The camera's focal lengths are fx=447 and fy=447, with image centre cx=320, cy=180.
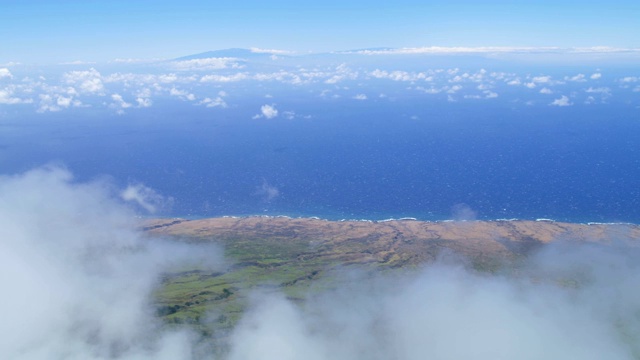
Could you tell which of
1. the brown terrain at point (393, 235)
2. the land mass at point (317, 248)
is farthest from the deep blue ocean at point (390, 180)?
the land mass at point (317, 248)

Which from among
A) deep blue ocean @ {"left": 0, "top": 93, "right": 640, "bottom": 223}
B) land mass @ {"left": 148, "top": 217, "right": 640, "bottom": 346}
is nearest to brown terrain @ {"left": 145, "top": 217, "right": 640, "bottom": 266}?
land mass @ {"left": 148, "top": 217, "right": 640, "bottom": 346}

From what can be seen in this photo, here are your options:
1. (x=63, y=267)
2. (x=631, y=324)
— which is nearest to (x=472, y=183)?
(x=631, y=324)

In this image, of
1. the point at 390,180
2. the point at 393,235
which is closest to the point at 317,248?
the point at 393,235

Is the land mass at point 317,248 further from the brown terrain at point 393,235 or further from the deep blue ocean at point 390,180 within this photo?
the deep blue ocean at point 390,180

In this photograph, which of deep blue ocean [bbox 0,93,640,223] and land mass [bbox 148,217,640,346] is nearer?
land mass [bbox 148,217,640,346]

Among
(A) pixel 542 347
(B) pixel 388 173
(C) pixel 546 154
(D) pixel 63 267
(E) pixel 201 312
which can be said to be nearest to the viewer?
(A) pixel 542 347

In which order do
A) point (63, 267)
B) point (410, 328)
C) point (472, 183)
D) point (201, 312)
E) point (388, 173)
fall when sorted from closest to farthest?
1. point (410, 328)
2. point (201, 312)
3. point (63, 267)
4. point (472, 183)
5. point (388, 173)

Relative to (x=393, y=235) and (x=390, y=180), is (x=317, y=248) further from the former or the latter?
(x=390, y=180)

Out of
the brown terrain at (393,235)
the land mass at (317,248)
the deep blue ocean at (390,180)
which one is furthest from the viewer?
the deep blue ocean at (390,180)

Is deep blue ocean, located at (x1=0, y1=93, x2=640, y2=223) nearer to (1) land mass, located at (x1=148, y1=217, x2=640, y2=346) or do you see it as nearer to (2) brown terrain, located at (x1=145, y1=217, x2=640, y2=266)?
(2) brown terrain, located at (x1=145, y1=217, x2=640, y2=266)

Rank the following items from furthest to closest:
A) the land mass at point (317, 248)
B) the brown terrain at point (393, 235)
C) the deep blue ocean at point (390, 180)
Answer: the deep blue ocean at point (390, 180), the brown terrain at point (393, 235), the land mass at point (317, 248)

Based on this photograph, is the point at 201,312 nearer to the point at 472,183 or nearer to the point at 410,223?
the point at 410,223
